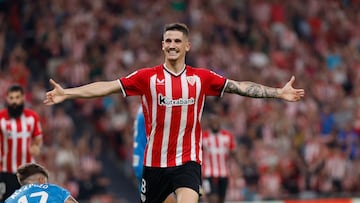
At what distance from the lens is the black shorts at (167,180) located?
1012cm

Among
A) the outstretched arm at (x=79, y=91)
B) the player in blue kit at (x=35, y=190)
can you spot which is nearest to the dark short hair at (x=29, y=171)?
the player in blue kit at (x=35, y=190)

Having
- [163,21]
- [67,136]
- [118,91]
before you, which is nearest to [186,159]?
[118,91]

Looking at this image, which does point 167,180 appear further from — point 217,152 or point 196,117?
point 217,152

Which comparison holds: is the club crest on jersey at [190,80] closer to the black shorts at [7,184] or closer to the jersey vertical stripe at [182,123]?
the jersey vertical stripe at [182,123]

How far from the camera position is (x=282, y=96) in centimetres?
1013

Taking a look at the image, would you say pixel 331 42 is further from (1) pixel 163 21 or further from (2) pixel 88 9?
(2) pixel 88 9

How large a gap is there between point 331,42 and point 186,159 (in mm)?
15561

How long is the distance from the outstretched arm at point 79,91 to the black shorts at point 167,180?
35.5 inches

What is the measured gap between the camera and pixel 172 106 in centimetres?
1009

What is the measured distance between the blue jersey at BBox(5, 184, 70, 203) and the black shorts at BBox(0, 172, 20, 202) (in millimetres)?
4062

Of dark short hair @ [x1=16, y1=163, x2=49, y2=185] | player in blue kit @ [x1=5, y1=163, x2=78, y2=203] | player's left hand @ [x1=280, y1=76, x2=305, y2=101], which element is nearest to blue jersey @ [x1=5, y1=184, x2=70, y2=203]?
player in blue kit @ [x1=5, y1=163, x2=78, y2=203]

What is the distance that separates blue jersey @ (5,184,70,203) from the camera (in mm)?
9141

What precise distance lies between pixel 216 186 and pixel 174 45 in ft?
24.2

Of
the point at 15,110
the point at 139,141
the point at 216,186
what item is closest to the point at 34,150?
the point at 15,110
